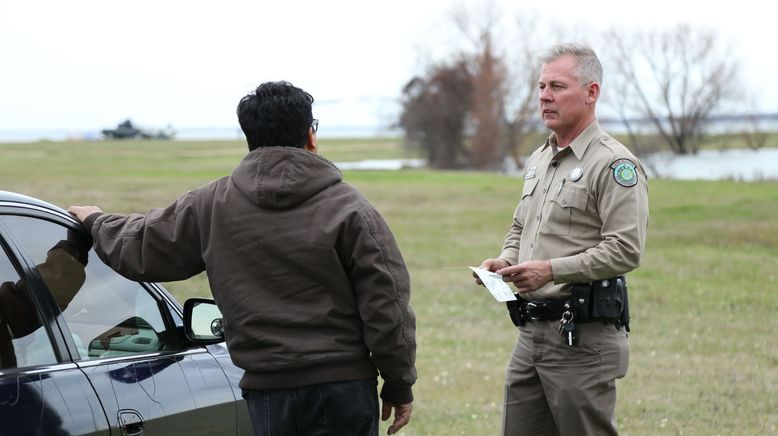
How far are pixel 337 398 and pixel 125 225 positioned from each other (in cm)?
87

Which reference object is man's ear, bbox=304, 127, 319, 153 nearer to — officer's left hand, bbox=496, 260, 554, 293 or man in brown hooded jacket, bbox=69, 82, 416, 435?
man in brown hooded jacket, bbox=69, 82, 416, 435

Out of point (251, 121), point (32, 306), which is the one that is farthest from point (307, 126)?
point (32, 306)

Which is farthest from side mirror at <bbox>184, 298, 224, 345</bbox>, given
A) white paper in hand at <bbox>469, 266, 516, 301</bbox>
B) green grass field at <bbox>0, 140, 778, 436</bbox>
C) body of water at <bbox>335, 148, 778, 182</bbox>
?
body of water at <bbox>335, 148, 778, 182</bbox>

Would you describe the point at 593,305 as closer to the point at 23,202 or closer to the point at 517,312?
the point at 517,312

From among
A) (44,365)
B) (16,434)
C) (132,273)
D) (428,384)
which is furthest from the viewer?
(428,384)

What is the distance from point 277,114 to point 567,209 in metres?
1.41

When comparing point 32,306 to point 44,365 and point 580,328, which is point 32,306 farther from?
point 580,328

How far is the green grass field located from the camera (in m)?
7.80

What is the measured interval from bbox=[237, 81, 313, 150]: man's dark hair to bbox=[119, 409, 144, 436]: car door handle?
907mm

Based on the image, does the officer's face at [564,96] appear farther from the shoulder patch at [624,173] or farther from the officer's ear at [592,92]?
the shoulder patch at [624,173]

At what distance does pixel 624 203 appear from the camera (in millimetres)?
4082

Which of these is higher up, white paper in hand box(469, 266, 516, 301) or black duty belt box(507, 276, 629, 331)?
white paper in hand box(469, 266, 516, 301)

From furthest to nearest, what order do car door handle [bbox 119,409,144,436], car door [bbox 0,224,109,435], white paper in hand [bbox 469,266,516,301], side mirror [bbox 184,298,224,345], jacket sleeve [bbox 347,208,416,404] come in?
white paper in hand [bbox 469,266,516,301], side mirror [bbox 184,298,224,345], car door handle [bbox 119,409,144,436], jacket sleeve [bbox 347,208,416,404], car door [bbox 0,224,109,435]

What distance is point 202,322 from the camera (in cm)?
390
